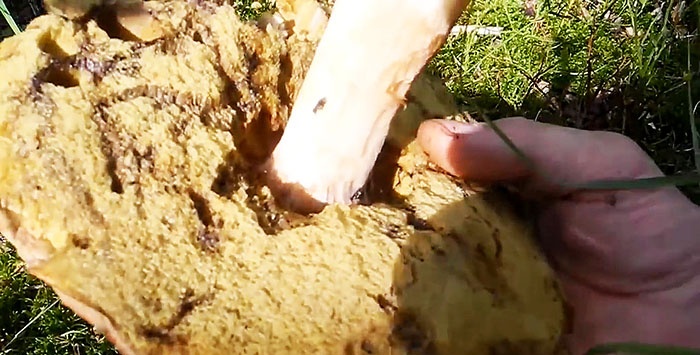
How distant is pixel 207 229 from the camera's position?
95cm

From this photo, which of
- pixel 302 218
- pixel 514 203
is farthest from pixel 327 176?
pixel 514 203

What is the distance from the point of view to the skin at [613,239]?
134 centimetres

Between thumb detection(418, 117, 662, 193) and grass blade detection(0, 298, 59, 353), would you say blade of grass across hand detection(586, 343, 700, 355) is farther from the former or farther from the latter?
grass blade detection(0, 298, 59, 353)

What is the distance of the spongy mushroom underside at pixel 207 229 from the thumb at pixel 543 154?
0.41ft

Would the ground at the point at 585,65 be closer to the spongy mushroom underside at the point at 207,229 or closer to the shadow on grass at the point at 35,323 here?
the shadow on grass at the point at 35,323

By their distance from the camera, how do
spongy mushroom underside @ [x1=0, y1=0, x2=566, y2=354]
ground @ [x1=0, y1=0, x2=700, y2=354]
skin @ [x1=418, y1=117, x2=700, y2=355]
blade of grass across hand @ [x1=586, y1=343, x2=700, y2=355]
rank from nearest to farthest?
blade of grass across hand @ [x1=586, y1=343, x2=700, y2=355] < spongy mushroom underside @ [x1=0, y1=0, x2=566, y2=354] < skin @ [x1=418, y1=117, x2=700, y2=355] < ground @ [x1=0, y1=0, x2=700, y2=354]

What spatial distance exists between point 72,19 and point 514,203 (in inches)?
27.7

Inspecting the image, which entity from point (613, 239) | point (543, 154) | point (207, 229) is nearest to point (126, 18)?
point (207, 229)

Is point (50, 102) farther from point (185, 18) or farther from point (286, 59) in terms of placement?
point (286, 59)

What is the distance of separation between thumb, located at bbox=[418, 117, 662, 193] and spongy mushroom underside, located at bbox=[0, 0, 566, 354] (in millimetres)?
126

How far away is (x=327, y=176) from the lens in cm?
104

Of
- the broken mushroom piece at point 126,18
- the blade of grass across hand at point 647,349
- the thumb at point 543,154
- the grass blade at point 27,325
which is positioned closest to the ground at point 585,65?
the grass blade at point 27,325

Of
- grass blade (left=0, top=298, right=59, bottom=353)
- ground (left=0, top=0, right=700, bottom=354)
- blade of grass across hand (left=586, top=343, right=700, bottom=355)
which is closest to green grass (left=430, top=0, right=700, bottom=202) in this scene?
ground (left=0, top=0, right=700, bottom=354)

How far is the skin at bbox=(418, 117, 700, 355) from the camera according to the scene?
4.41 ft
